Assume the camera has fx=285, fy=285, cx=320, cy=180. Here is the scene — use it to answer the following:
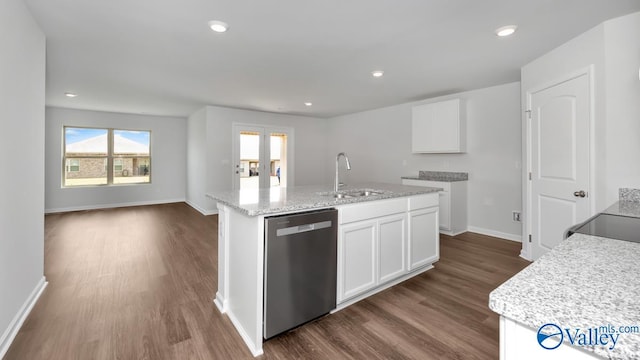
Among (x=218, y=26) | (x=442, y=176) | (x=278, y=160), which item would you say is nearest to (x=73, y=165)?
(x=278, y=160)

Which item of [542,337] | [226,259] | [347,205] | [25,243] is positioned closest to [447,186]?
[347,205]

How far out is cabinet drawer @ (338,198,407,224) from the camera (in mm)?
2209

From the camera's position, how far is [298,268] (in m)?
1.93

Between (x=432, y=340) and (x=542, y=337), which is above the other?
(x=542, y=337)

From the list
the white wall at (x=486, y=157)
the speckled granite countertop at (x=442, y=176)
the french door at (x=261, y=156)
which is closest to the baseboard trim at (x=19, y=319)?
the french door at (x=261, y=156)

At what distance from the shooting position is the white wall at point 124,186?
6230 millimetres

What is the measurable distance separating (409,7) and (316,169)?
5661 millimetres

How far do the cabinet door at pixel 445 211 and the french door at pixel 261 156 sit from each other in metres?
3.75

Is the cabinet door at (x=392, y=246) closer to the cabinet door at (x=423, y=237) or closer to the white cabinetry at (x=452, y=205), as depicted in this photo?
the cabinet door at (x=423, y=237)

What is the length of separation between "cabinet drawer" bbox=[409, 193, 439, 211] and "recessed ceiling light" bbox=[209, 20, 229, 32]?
7.40ft

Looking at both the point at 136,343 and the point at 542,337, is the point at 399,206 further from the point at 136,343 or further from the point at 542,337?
the point at 136,343

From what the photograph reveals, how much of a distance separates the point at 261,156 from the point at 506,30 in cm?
525

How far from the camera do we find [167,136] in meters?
7.43

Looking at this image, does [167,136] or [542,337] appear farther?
[167,136]
